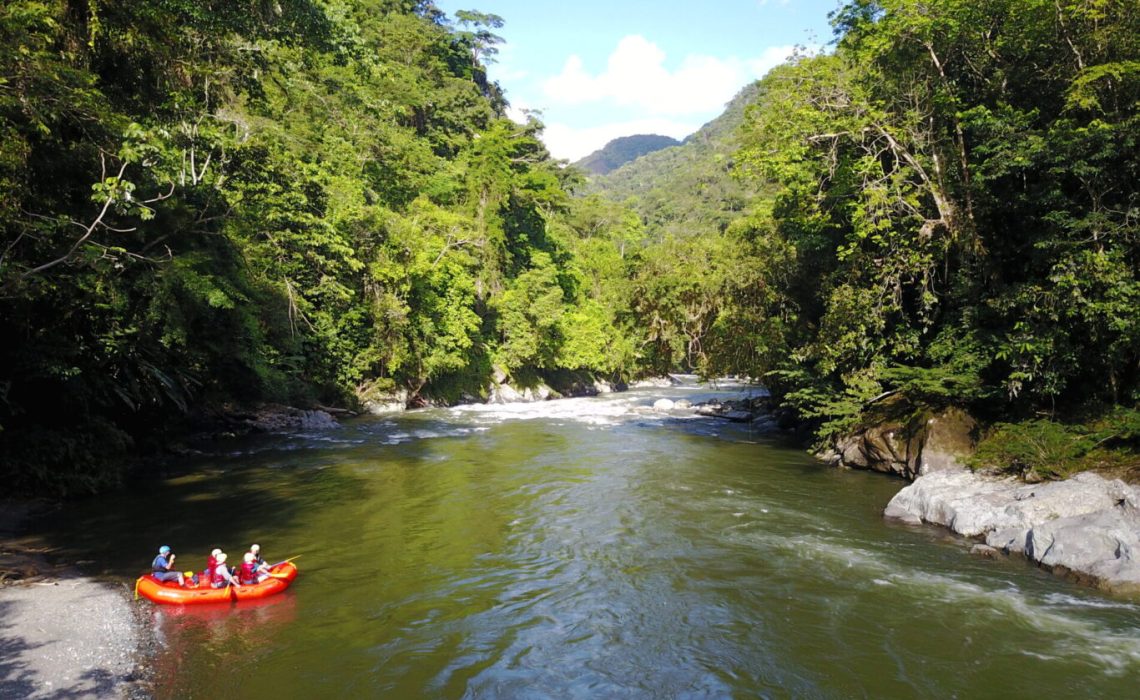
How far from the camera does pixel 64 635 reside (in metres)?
7.69

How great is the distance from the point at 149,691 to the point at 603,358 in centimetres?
4173

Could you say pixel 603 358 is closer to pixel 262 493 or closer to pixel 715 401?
pixel 715 401

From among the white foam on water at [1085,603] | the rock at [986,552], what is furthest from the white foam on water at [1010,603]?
the rock at [986,552]

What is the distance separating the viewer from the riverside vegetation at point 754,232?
458 inches

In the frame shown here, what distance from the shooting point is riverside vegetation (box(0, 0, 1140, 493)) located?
1164 cm

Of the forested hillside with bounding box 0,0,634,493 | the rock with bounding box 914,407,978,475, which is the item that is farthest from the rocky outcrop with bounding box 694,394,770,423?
the rock with bounding box 914,407,978,475

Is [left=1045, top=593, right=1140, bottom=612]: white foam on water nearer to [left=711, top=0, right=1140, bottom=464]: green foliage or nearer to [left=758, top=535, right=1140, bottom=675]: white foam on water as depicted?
[left=758, top=535, right=1140, bottom=675]: white foam on water

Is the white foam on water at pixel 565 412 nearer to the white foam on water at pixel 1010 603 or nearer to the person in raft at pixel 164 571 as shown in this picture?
the white foam on water at pixel 1010 603

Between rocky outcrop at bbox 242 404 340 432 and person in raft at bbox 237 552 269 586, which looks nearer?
person in raft at bbox 237 552 269 586

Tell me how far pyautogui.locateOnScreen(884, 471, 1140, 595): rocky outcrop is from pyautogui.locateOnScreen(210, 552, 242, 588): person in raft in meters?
12.7

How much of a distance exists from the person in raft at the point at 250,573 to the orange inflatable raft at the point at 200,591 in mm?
102

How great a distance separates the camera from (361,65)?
14641 mm

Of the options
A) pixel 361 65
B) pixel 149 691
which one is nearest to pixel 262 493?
pixel 149 691

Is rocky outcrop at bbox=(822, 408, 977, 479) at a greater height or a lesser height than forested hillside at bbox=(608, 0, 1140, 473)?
lesser
